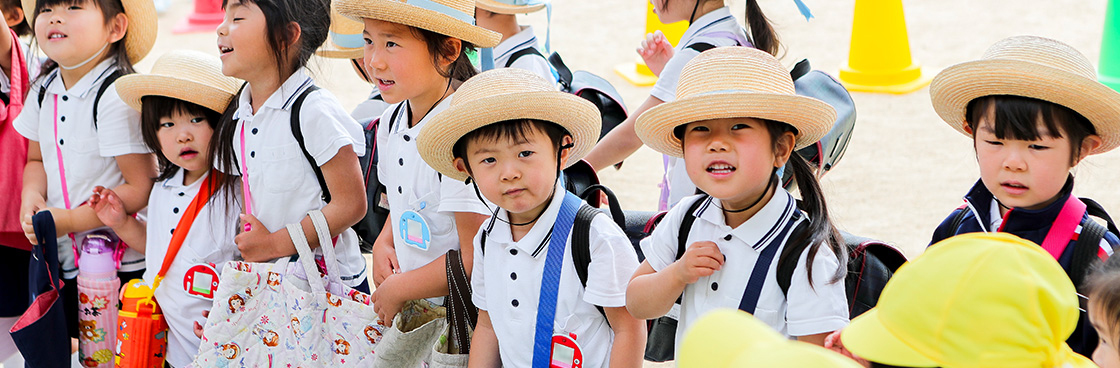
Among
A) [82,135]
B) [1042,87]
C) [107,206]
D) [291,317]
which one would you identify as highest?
[1042,87]

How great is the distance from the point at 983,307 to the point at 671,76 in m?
2.01

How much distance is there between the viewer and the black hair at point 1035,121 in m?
2.23

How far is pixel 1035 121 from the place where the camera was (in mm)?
2236

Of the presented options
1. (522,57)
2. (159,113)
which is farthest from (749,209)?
(159,113)

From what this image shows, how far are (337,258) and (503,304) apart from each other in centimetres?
90

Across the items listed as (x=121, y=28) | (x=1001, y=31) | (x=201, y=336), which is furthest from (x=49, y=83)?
(x=1001, y=31)

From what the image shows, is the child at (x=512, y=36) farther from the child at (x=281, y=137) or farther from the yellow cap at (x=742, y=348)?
the yellow cap at (x=742, y=348)

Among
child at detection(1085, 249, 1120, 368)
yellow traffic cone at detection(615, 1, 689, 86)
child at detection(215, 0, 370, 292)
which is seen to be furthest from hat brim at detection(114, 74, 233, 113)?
yellow traffic cone at detection(615, 1, 689, 86)

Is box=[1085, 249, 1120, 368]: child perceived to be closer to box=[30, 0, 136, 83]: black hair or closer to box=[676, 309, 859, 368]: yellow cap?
box=[676, 309, 859, 368]: yellow cap

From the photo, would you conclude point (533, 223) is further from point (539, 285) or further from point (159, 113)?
point (159, 113)

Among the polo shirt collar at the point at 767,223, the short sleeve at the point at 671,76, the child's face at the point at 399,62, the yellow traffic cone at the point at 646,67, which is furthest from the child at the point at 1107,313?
the yellow traffic cone at the point at 646,67

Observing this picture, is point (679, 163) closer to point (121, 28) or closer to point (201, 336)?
point (201, 336)

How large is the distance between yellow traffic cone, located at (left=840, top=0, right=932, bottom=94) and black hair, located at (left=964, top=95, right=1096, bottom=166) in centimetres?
511

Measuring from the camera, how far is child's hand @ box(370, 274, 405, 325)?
9.09ft
